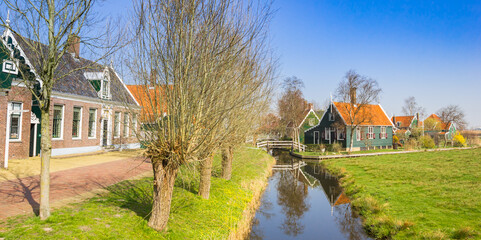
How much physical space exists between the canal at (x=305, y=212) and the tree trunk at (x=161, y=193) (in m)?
3.93

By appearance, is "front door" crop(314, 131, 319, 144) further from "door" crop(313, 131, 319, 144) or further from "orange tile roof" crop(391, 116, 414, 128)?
"orange tile roof" crop(391, 116, 414, 128)

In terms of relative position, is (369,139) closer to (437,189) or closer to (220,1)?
(437,189)

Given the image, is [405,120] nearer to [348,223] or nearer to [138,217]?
[348,223]

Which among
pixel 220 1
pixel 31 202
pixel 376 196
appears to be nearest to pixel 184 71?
pixel 220 1

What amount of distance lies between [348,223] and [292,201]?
3.35 m

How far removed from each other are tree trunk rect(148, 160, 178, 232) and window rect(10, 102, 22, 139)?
10735 millimetres

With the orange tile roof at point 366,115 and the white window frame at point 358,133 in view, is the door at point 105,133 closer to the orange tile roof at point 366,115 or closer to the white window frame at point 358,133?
the orange tile roof at point 366,115

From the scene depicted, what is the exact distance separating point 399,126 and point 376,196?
182 feet

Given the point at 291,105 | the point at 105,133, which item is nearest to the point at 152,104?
the point at 105,133

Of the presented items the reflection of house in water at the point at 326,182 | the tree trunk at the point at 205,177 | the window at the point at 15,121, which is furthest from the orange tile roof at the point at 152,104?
the window at the point at 15,121

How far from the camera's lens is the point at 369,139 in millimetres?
35094

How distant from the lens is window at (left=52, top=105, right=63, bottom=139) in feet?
50.8

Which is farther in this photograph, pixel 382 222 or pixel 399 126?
pixel 399 126

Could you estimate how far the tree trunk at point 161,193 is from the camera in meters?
5.57
